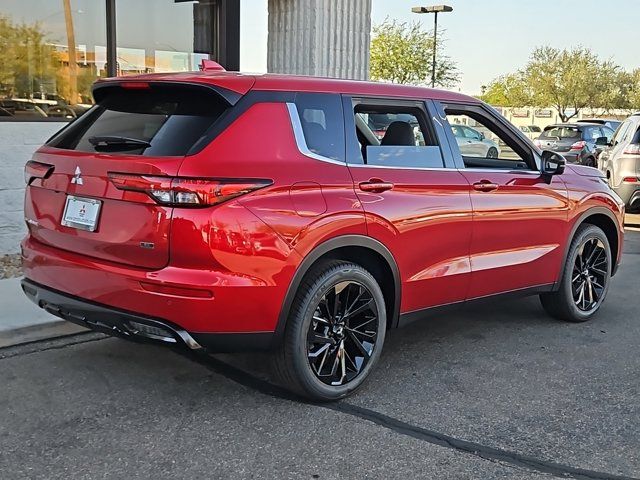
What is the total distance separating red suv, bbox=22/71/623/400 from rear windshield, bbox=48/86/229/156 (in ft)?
0.03

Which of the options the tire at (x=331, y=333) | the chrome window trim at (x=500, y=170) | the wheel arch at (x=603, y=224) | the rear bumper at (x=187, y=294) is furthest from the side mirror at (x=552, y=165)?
the rear bumper at (x=187, y=294)

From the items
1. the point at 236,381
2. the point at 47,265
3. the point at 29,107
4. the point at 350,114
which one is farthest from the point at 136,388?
the point at 29,107

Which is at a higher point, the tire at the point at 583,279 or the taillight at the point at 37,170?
the taillight at the point at 37,170

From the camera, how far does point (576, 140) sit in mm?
19953

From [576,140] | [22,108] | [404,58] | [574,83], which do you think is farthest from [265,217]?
[574,83]

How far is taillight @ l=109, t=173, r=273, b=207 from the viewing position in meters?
3.46

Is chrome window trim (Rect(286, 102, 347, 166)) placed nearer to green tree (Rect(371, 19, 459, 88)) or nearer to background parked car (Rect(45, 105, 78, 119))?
background parked car (Rect(45, 105, 78, 119))

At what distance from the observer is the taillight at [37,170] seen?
159 inches

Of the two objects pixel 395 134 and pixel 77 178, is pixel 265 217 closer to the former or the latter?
pixel 77 178

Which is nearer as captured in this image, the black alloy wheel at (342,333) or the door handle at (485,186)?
the black alloy wheel at (342,333)

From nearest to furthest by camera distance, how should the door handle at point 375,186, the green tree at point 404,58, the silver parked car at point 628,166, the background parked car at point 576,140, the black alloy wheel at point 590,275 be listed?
the door handle at point 375,186 → the black alloy wheel at point 590,275 → the silver parked car at point 628,166 → the background parked car at point 576,140 → the green tree at point 404,58

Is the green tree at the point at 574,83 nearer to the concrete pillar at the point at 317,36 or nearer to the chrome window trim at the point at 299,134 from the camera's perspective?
the concrete pillar at the point at 317,36

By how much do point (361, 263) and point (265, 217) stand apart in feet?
2.96

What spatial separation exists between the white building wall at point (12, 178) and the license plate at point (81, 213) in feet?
12.8
